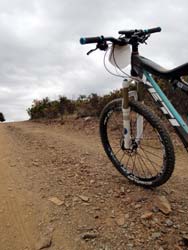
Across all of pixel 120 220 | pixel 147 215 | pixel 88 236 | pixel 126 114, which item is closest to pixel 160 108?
pixel 126 114

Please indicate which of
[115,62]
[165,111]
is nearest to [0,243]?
[165,111]

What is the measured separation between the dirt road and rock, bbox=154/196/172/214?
5 cm

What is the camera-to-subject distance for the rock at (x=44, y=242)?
289 centimetres

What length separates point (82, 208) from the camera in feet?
11.3

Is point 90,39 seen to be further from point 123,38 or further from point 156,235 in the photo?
point 156,235

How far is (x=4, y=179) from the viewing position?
14.1 ft

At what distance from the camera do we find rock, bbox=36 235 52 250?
2888 mm

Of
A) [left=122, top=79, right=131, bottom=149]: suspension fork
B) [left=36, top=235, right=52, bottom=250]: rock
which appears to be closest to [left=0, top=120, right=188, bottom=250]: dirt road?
[left=36, top=235, right=52, bottom=250]: rock

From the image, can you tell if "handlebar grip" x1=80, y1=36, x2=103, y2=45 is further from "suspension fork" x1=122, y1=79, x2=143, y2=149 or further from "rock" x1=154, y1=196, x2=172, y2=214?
"rock" x1=154, y1=196, x2=172, y2=214

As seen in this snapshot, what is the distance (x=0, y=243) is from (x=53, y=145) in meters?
3.26

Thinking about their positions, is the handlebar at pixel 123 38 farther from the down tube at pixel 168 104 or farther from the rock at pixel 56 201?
the rock at pixel 56 201

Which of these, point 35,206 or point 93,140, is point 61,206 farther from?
point 93,140


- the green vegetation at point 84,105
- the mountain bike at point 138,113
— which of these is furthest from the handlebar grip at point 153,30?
the green vegetation at point 84,105

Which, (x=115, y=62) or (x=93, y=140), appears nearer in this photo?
(x=115, y=62)
